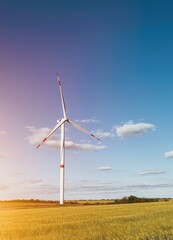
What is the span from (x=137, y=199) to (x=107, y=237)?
87.6 metres

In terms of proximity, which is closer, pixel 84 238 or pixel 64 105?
pixel 84 238

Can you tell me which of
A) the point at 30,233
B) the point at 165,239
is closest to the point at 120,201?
the point at 30,233

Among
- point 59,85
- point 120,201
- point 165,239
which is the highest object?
point 59,85

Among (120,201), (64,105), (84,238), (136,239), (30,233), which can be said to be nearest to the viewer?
(136,239)

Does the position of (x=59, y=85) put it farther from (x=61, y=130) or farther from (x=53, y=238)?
(x=53, y=238)

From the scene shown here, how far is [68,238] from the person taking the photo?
1852 cm

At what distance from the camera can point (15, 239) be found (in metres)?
19.8

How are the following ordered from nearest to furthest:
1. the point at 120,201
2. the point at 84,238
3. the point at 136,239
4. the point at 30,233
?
the point at 136,239
the point at 84,238
the point at 30,233
the point at 120,201

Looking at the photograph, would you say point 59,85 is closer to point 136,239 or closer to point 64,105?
point 64,105

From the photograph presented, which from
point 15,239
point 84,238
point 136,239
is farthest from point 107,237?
point 15,239

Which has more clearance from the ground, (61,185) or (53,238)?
(61,185)

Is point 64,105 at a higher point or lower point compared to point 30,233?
higher

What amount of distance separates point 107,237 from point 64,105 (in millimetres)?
54051

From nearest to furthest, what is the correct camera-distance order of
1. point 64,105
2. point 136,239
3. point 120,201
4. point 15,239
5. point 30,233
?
point 136,239
point 15,239
point 30,233
point 64,105
point 120,201
